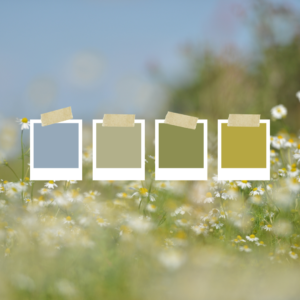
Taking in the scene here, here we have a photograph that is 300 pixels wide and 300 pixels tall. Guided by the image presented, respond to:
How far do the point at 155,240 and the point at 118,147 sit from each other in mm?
548

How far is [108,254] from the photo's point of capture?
1865 millimetres

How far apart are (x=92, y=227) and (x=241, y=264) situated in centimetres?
82

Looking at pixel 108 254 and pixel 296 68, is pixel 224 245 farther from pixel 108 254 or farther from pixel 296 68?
pixel 296 68

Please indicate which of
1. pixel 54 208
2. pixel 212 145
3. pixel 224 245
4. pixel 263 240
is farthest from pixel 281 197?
pixel 54 208

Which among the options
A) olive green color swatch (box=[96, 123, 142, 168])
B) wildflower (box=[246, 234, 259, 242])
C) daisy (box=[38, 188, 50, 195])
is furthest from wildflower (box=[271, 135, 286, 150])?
daisy (box=[38, 188, 50, 195])

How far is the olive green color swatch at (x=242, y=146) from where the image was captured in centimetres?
214

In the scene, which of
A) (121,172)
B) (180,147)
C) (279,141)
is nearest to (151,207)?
(121,172)

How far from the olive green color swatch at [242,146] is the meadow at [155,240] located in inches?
11.9

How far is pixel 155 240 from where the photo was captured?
6.38 feet

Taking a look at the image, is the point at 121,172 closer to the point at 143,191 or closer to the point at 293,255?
the point at 143,191

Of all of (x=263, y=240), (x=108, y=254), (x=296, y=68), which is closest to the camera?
(x=108, y=254)

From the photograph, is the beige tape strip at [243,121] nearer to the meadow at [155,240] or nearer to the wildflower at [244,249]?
the meadow at [155,240]

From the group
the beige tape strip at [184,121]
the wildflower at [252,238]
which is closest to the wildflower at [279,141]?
the wildflower at [252,238]

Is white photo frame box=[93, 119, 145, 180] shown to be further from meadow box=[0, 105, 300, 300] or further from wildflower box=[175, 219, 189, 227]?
wildflower box=[175, 219, 189, 227]
